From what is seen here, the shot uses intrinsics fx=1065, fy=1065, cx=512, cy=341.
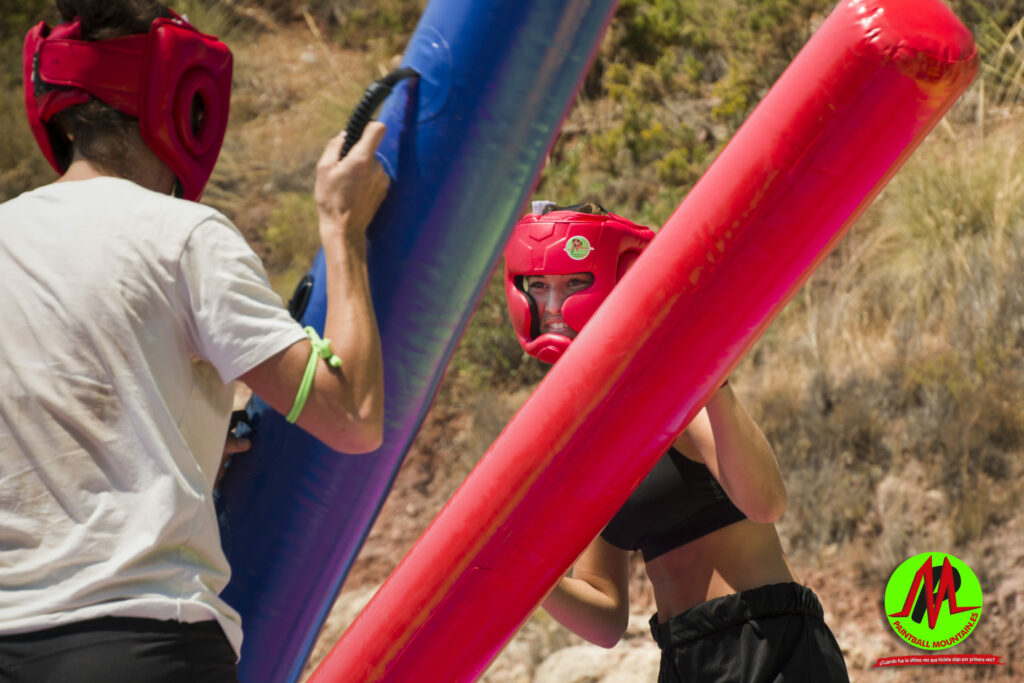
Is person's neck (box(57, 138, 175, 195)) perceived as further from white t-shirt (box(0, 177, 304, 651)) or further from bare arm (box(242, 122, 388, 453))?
bare arm (box(242, 122, 388, 453))

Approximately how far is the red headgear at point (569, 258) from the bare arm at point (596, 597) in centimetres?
50

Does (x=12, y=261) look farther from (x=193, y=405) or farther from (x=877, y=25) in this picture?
(x=877, y=25)

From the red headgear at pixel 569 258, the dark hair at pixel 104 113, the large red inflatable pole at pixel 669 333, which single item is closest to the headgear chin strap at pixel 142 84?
the dark hair at pixel 104 113

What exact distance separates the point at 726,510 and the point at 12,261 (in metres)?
1.36

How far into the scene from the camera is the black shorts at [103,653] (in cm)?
145

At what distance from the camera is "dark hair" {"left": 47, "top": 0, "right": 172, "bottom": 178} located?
180 centimetres

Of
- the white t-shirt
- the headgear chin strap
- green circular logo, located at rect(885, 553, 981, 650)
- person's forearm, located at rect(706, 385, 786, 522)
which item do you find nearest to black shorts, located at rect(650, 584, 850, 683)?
person's forearm, located at rect(706, 385, 786, 522)

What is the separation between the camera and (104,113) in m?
1.83

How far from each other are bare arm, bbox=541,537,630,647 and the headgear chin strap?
1092mm

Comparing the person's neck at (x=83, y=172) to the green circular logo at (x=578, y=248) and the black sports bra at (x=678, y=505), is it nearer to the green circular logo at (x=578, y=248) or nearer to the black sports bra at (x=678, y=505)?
the green circular logo at (x=578, y=248)

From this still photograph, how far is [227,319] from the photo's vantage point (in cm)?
159

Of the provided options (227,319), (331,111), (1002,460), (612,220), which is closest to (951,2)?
(1002,460)

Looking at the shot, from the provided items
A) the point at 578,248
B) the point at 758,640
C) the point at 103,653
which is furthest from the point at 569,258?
the point at 103,653

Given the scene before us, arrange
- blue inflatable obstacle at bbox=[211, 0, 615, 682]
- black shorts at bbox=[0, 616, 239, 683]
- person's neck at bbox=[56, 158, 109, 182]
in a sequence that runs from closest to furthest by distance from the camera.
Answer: black shorts at bbox=[0, 616, 239, 683] → person's neck at bbox=[56, 158, 109, 182] → blue inflatable obstacle at bbox=[211, 0, 615, 682]
